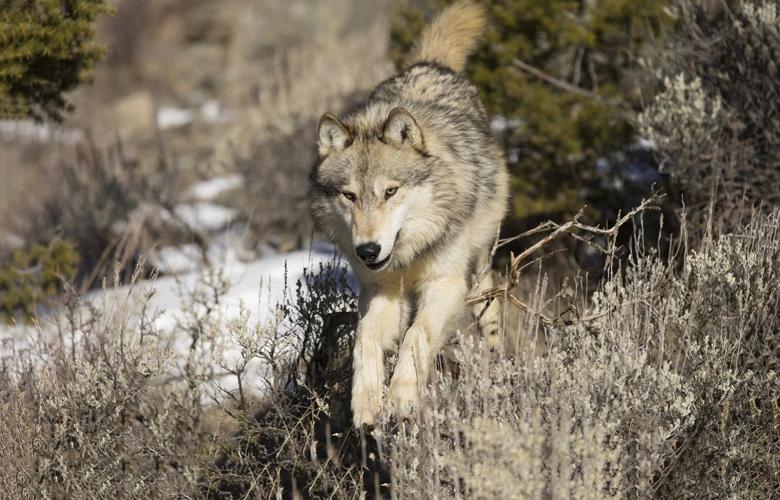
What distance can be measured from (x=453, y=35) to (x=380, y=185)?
2281 mm

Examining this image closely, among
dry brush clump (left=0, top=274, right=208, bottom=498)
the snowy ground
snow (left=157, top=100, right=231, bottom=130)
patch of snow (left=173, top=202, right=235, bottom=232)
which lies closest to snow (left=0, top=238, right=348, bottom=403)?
the snowy ground

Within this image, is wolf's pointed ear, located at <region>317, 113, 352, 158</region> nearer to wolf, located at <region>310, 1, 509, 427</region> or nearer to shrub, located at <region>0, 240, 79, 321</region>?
wolf, located at <region>310, 1, 509, 427</region>

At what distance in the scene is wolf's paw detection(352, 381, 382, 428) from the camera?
374cm

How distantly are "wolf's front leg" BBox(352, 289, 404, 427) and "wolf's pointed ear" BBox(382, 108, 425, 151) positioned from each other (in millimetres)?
740

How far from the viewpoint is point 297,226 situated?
9562mm

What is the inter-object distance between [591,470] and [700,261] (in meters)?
1.36

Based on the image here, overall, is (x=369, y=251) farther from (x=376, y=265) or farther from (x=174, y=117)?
(x=174, y=117)

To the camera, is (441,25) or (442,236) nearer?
(442,236)

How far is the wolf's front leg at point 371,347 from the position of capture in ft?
12.4

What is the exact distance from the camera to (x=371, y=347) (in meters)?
4.02

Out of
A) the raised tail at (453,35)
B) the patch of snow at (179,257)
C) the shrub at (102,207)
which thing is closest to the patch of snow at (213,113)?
the shrub at (102,207)

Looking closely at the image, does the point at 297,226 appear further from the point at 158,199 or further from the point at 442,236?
the point at 442,236

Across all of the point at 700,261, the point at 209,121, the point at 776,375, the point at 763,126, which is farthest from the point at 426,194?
the point at 209,121

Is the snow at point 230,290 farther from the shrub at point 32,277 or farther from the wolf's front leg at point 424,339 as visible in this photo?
the wolf's front leg at point 424,339
